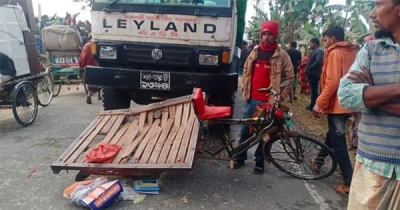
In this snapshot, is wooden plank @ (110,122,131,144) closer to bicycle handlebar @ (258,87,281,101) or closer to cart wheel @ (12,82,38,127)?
bicycle handlebar @ (258,87,281,101)

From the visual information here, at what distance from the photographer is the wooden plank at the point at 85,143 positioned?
3.19 m

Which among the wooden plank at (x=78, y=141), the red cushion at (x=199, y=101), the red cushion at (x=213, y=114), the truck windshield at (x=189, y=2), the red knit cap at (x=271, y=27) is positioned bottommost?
the wooden plank at (x=78, y=141)

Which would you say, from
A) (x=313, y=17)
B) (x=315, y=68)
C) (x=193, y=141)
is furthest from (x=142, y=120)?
(x=313, y=17)

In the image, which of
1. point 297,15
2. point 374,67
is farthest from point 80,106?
point 297,15

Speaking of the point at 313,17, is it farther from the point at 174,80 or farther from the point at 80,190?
the point at 80,190

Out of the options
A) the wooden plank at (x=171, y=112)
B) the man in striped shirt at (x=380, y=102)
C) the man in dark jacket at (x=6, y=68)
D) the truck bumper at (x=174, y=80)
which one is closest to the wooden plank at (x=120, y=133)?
the wooden plank at (x=171, y=112)

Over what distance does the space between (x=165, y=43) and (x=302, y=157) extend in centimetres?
235

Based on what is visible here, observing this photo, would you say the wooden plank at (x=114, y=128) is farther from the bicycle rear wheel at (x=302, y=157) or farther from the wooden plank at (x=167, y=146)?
the bicycle rear wheel at (x=302, y=157)

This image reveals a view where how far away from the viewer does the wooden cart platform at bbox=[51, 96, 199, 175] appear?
3.04 m

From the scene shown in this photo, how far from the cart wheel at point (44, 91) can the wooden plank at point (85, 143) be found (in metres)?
3.32

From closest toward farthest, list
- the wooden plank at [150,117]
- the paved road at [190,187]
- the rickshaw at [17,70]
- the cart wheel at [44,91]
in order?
the paved road at [190,187] → the wooden plank at [150,117] → the rickshaw at [17,70] → the cart wheel at [44,91]

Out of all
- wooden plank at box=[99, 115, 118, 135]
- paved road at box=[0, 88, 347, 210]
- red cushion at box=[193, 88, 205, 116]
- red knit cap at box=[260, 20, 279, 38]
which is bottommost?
paved road at box=[0, 88, 347, 210]

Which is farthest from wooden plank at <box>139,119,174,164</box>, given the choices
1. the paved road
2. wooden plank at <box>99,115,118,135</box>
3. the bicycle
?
wooden plank at <box>99,115,118,135</box>

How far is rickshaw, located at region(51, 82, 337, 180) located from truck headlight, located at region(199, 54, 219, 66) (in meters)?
0.75
